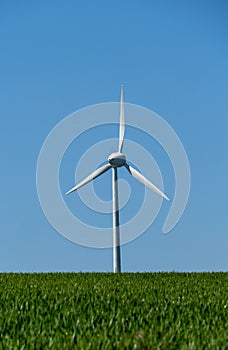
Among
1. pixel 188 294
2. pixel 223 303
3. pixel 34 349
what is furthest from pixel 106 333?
pixel 188 294

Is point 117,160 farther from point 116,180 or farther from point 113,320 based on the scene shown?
point 113,320

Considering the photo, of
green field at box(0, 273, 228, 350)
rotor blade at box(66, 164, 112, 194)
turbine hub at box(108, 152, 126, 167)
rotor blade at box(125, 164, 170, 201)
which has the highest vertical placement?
turbine hub at box(108, 152, 126, 167)

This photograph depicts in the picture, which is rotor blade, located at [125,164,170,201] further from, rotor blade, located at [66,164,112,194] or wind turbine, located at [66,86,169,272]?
rotor blade, located at [66,164,112,194]

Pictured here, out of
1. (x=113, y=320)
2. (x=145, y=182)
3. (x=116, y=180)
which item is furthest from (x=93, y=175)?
(x=113, y=320)

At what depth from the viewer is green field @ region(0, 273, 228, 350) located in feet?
30.7

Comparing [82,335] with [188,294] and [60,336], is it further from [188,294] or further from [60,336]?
[188,294]

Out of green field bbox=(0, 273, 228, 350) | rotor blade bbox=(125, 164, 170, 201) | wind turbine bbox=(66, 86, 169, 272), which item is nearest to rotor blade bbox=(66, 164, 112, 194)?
wind turbine bbox=(66, 86, 169, 272)

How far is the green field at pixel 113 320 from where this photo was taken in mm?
9359

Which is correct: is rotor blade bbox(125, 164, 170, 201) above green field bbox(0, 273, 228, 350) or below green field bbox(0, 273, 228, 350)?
above

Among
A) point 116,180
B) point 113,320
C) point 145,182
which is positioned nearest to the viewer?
point 113,320

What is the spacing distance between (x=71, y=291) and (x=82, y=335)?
920cm

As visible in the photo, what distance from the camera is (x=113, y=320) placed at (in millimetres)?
13203

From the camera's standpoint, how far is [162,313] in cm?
1462

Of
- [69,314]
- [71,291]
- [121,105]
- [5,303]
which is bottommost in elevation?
[69,314]
